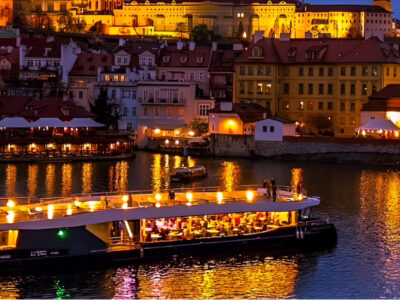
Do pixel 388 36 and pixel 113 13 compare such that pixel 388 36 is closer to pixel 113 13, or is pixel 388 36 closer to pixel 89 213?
pixel 113 13

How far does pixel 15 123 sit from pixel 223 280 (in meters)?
45.3

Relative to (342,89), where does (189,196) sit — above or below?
below

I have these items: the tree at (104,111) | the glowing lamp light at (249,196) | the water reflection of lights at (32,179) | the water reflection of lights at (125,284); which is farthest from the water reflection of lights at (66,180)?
the water reflection of lights at (125,284)

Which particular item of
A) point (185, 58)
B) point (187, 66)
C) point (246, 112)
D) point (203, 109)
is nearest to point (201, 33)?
point (185, 58)

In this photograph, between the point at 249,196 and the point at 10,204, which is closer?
the point at 10,204

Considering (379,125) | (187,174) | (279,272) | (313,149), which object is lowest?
(279,272)

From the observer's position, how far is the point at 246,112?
79562mm

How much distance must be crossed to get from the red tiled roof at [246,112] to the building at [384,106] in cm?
835

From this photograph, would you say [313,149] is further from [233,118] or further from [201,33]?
[201,33]

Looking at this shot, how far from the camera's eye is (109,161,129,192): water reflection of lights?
54.7 metres

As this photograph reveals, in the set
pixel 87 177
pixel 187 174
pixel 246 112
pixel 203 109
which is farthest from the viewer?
pixel 203 109

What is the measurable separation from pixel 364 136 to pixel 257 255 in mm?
40675

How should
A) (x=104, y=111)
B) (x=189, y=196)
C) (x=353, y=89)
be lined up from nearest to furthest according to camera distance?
(x=189, y=196), (x=104, y=111), (x=353, y=89)

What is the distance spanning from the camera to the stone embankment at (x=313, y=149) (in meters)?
72.0
